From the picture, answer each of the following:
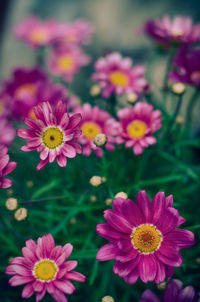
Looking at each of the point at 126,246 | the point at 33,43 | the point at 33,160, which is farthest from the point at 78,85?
the point at 126,246

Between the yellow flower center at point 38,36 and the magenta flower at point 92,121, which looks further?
the yellow flower center at point 38,36

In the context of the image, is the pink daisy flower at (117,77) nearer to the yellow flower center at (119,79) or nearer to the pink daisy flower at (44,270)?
the yellow flower center at (119,79)

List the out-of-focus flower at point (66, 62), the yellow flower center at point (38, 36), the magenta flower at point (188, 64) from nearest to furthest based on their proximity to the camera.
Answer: the magenta flower at point (188, 64) < the out-of-focus flower at point (66, 62) < the yellow flower center at point (38, 36)

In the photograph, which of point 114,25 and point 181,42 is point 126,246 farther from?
point 114,25

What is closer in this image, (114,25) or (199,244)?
(199,244)

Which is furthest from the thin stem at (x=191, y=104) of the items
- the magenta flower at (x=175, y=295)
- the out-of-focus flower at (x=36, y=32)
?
the out-of-focus flower at (x=36, y=32)

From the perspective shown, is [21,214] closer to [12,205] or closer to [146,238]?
[12,205]

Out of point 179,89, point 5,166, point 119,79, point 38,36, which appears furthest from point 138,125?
point 38,36
